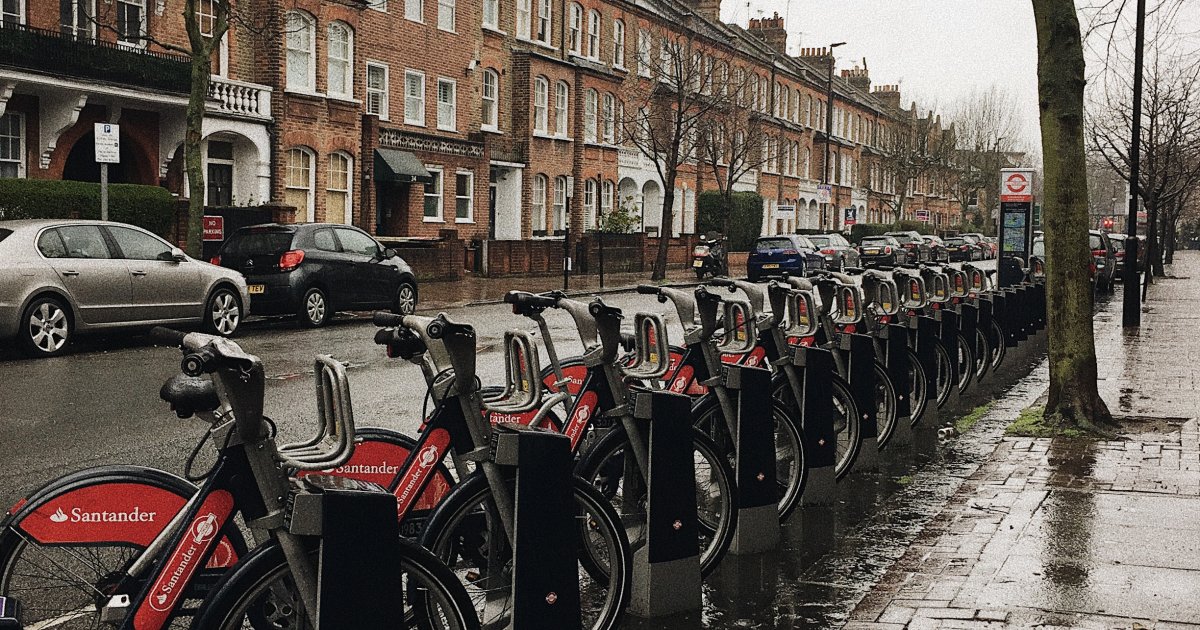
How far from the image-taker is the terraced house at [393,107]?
74.8 feet

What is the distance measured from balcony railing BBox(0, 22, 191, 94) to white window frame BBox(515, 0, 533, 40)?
15313 mm

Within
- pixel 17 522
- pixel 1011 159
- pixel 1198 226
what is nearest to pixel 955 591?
pixel 17 522

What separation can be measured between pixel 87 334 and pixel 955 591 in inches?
471

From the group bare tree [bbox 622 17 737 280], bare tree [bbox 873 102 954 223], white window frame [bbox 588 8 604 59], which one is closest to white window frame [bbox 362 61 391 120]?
bare tree [bbox 622 17 737 280]

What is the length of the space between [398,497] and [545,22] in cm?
3703

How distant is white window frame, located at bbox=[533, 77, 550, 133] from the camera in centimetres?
3841

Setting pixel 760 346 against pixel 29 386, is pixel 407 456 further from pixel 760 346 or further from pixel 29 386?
pixel 29 386

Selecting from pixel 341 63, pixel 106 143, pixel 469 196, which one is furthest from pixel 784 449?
pixel 469 196

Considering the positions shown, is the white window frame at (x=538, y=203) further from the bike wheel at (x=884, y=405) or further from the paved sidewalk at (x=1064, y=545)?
the bike wheel at (x=884, y=405)

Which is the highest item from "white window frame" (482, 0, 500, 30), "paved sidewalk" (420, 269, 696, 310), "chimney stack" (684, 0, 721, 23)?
"chimney stack" (684, 0, 721, 23)

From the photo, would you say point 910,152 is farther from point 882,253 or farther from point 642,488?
point 642,488

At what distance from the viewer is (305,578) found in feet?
10.2

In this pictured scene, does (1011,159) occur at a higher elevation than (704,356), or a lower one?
higher

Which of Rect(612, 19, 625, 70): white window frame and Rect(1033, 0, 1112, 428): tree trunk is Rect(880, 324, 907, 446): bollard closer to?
Rect(1033, 0, 1112, 428): tree trunk
